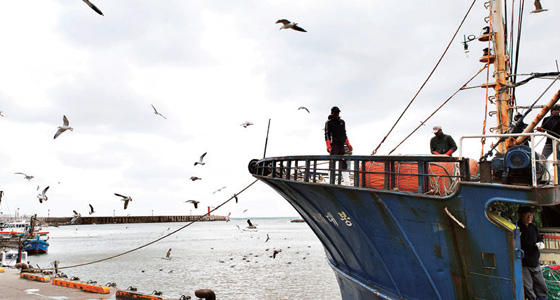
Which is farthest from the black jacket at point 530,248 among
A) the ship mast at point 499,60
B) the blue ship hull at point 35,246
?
the blue ship hull at point 35,246

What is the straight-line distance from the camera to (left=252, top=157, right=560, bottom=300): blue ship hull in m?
6.51

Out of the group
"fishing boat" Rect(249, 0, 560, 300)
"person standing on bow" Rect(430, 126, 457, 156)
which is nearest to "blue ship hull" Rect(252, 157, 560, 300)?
"fishing boat" Rect(249, 0, 560, 300)

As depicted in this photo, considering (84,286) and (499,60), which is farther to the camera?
(499,60)

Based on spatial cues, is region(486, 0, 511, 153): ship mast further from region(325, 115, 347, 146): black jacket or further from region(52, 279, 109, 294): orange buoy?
region(52, 279, 109, 294): orange buoy

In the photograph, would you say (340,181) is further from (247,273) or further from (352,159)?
(247,273)

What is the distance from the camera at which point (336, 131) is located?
8.68 metres

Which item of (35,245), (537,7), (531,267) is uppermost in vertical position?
(537,7)

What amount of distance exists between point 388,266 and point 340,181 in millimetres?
1841

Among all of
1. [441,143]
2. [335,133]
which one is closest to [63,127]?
[335,133]

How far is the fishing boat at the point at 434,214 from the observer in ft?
21.4

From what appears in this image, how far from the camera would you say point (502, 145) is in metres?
12.2

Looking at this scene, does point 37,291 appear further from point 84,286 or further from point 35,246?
point 35,246

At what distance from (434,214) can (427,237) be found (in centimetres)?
45

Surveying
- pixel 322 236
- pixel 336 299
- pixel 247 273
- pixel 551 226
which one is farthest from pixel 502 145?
pixel 247 273
